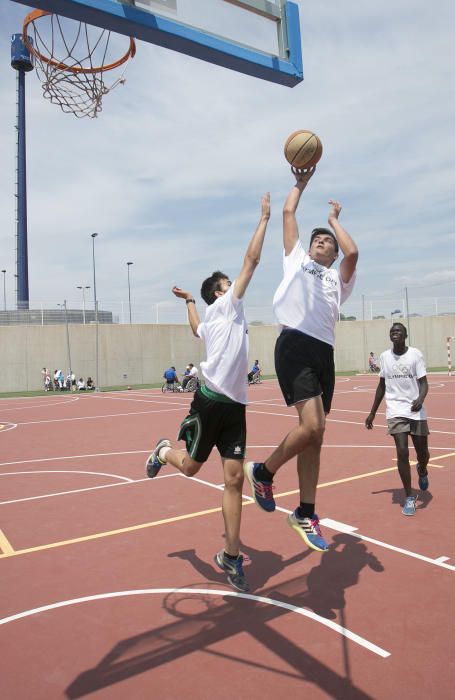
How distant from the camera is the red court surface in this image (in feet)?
10.3

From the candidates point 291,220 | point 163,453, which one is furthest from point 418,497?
point 291,220

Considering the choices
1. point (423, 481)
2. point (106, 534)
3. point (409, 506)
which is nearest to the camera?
point (106, 534)

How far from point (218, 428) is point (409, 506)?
2.81m

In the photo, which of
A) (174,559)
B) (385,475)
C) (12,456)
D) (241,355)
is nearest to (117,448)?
(12,456)

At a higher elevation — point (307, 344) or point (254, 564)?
point (307, 344)

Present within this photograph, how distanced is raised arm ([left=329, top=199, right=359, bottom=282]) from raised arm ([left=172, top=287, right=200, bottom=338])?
1.33 m

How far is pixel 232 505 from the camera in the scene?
429cm

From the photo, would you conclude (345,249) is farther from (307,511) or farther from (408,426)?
(408,426)

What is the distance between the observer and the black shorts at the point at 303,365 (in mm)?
4109

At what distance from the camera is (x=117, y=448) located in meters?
11.2

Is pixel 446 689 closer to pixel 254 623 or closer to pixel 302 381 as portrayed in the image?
pixel 254 623

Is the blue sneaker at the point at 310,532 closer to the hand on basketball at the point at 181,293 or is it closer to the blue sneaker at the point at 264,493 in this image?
the blue sneaker at the point at 264,493

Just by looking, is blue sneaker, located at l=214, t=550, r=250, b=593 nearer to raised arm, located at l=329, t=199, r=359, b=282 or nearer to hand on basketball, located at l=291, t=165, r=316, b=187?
raised arm, located at l=329, t=199, r=359, b=282

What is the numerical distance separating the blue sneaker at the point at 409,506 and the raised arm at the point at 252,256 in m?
3.26
